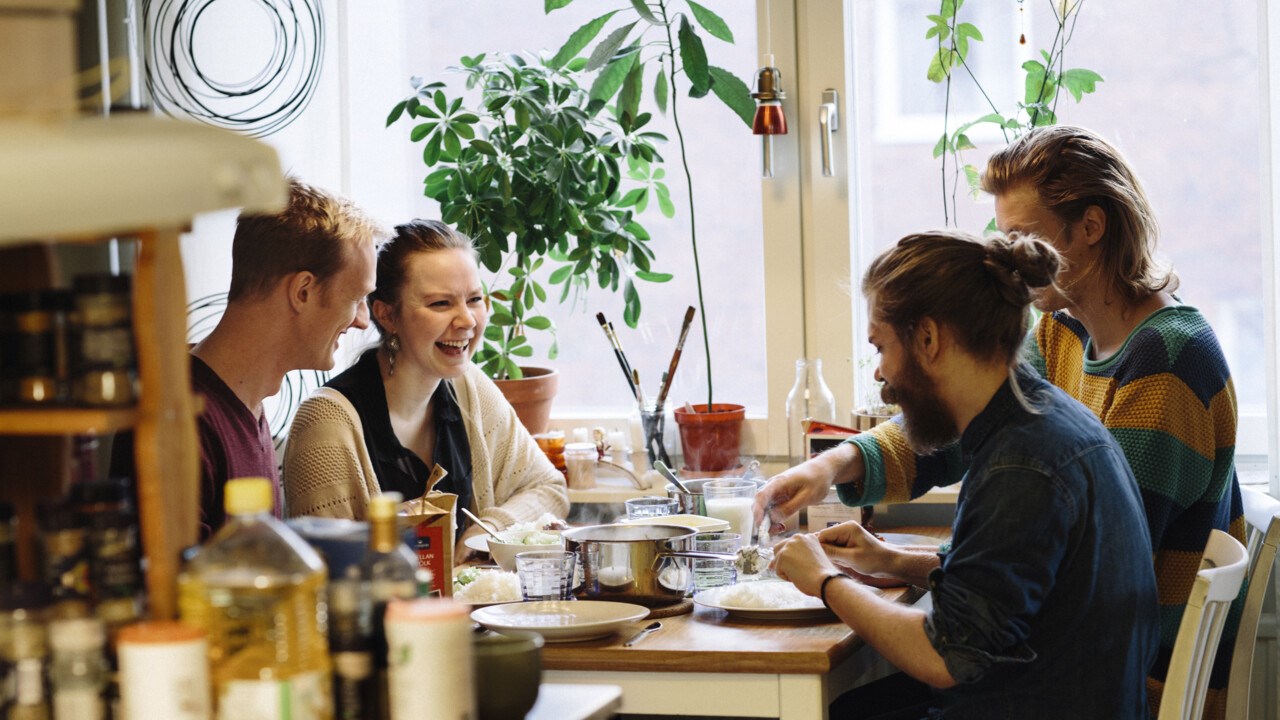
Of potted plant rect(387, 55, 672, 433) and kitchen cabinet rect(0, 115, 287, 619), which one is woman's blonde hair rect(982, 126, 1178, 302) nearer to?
potted plant rect(387, 55, 672, 433)

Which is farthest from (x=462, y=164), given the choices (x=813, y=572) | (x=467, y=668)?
(x=467, y=668)

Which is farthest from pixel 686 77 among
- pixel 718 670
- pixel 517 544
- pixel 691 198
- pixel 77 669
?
pixel 77 669

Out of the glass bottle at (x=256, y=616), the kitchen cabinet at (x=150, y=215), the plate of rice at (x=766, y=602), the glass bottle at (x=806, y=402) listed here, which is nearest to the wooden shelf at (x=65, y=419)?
the kitchen cabinet at (x=150, y=215)

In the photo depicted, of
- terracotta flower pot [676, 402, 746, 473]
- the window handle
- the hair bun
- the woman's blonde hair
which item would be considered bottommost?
terracotta flower pot [676, 402, 746, 473]

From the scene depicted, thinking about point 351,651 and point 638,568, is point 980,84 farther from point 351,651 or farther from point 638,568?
point 351,651

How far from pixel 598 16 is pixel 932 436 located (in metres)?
1.91

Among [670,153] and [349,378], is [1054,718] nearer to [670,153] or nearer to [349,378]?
[349,378]

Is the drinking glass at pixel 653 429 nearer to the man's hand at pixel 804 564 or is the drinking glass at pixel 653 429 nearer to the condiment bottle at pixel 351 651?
the man's hand at pixel 804 564

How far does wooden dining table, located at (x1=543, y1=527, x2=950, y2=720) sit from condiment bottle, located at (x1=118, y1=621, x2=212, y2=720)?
34.8 inches

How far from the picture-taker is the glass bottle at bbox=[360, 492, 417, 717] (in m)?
1.16

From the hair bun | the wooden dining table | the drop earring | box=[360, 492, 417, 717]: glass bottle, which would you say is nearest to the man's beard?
the hair bun

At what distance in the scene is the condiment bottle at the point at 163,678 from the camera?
1.05m

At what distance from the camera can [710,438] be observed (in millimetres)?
3182

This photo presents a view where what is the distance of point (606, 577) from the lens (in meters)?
2.15
